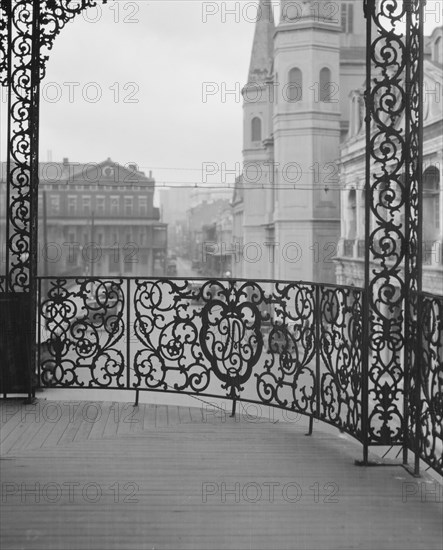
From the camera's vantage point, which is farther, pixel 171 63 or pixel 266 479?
pixel 171 63

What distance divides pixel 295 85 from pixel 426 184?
767 centimetres

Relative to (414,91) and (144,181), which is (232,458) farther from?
(144,181)

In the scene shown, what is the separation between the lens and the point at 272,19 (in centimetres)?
2494

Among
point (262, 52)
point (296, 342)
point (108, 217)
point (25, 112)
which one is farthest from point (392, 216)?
point (262, 52)

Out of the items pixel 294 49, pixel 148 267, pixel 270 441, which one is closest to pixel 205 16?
pixel 270 441

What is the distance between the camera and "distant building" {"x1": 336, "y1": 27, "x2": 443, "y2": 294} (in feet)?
44.2

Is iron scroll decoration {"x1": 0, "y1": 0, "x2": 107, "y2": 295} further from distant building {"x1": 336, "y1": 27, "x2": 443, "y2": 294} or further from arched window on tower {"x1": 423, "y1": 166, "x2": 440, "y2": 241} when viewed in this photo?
arched window on tower {"x1": 423, "y1": 166, "x2": 440, "y2": 241}

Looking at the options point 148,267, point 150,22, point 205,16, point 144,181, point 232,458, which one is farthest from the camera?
point 148,267

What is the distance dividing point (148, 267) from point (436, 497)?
17.0 meters

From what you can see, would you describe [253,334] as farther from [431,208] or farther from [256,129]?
[256,129]

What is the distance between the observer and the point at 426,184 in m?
15.7

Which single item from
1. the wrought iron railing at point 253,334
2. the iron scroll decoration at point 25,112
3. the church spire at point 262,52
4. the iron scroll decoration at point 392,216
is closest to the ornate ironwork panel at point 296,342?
the wrought iron railing at point 253,334

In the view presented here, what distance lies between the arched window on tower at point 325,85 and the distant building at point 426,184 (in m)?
1.94

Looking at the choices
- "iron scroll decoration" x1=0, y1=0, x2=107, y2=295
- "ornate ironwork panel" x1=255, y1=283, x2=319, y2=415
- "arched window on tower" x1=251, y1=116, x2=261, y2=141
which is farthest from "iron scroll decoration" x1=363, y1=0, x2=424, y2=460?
"arched window on tower" x1=251, y1=116, x2=261, y2=141
